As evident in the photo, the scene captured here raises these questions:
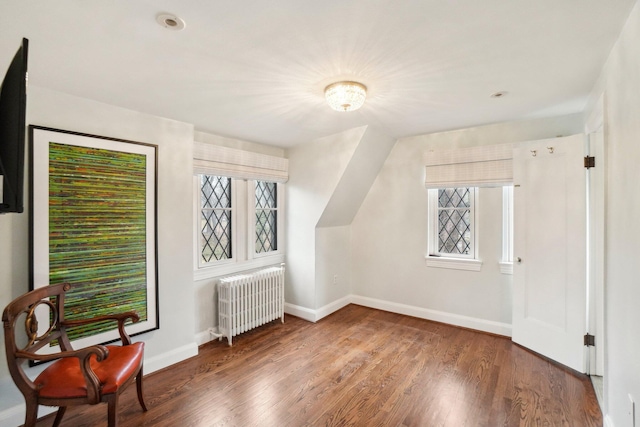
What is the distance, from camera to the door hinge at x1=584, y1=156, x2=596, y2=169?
7.98ft

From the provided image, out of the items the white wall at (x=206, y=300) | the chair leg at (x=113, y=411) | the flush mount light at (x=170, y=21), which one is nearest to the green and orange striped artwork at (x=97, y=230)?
the white wall at (x=206, y=300)

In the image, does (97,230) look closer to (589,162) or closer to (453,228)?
(453,228)

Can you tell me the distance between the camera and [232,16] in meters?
1.32

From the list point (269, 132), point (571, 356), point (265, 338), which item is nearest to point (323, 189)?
point (269, 132)

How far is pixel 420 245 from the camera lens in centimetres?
376

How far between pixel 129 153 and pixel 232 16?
66.8 inches

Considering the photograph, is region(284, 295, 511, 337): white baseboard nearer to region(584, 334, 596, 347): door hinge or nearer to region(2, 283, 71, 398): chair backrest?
region(584, 334, 596, 347): door hinge

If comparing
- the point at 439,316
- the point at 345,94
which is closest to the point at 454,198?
the point at 439,316

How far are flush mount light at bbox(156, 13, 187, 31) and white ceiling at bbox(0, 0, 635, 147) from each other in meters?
0.03

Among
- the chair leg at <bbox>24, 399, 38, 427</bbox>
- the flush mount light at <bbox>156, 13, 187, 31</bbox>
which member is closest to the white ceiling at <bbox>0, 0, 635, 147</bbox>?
the flush mount light at <bbox>156, 13, 187, 31</bbox>

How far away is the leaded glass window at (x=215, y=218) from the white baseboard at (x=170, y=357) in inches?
34.8

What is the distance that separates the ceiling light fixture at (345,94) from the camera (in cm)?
202

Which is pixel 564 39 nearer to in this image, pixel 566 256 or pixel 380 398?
pixel 566 256

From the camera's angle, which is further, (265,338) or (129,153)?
(265,338)
